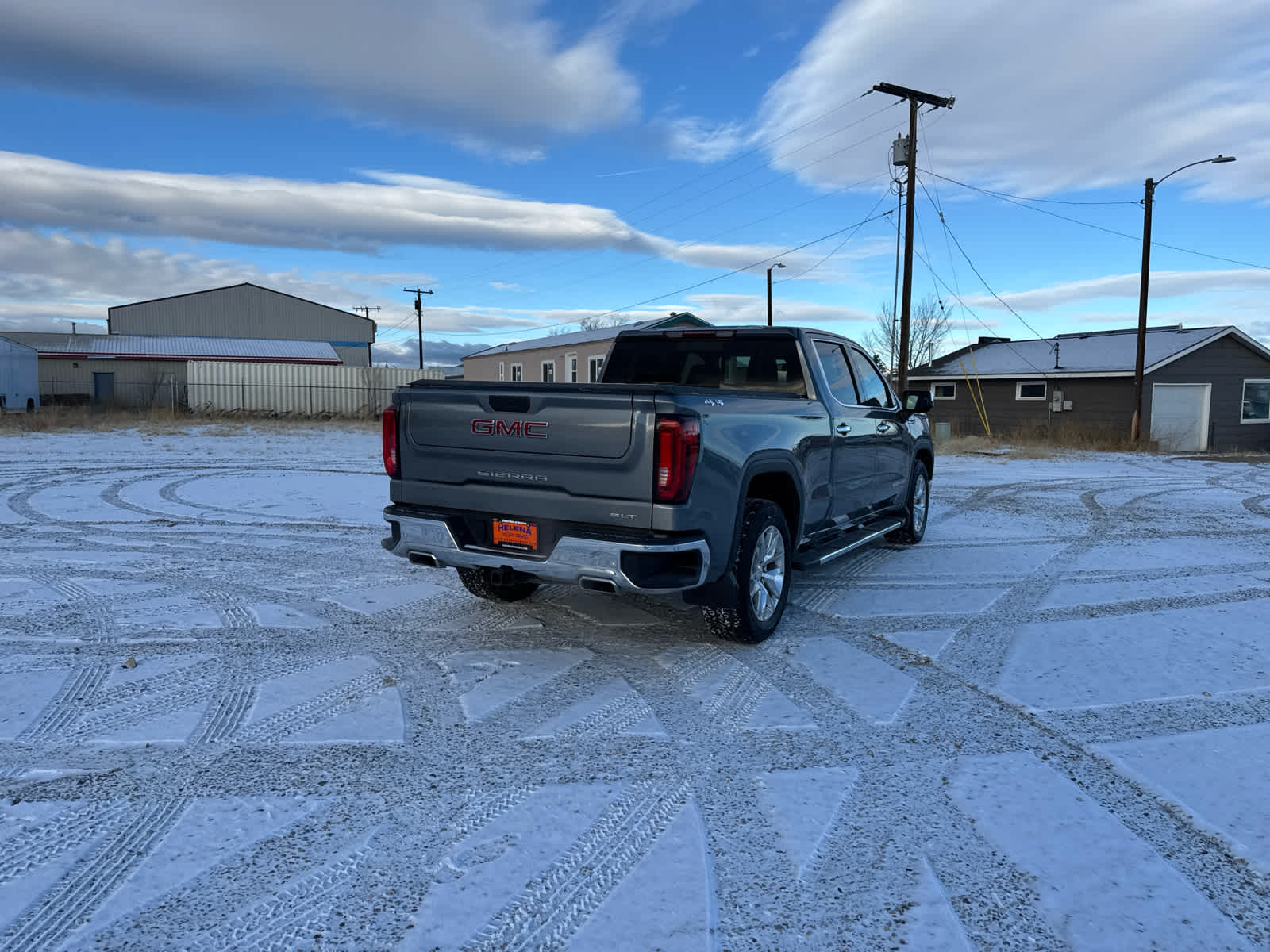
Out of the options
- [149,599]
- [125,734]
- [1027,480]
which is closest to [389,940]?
[125,734]

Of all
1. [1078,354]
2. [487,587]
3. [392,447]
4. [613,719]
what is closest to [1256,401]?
[1078,354]

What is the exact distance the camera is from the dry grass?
76.3 ft

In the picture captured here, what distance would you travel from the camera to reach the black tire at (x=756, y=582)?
4.82 metres

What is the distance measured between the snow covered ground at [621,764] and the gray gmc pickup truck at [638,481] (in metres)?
0.54

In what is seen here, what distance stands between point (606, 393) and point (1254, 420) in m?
33.3

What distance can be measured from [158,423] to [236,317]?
125ft

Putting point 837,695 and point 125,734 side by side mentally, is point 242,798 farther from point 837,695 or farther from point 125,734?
point 837,695

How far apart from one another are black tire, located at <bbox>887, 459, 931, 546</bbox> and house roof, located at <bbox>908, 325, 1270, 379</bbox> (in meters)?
22.6

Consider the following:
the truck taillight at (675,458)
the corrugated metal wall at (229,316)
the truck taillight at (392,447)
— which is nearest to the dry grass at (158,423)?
the truck taillight at (392,447)

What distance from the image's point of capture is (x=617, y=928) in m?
2.47

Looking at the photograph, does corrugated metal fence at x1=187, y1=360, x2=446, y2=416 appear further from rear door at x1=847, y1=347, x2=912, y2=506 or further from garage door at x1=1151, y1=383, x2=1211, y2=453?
rear door at x1=847, y1=347, x2=912, y2=506

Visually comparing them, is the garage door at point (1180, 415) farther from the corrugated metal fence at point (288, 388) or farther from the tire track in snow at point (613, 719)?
the tire track in snow at point (613, 719)

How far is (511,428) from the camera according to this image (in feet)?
15.3

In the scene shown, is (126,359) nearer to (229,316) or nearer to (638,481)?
(229,316)
